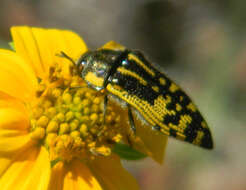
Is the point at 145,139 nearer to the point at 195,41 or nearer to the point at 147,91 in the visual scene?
the point at 147,91

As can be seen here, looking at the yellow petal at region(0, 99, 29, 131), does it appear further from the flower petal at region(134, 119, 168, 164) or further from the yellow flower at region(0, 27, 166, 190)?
the flower petal at region(134, 119, 168, 164)

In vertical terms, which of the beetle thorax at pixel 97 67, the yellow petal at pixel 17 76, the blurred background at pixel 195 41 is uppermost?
the blurred background at pixel 195 41

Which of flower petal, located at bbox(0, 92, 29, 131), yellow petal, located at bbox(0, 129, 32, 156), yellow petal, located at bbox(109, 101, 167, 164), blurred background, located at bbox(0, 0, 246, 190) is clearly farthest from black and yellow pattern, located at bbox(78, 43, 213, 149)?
blurred background, located at bbox(0, 0, 246, 190)

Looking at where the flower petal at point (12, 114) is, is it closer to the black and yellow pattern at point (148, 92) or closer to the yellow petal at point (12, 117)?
the yellow petal at point (12, 117)

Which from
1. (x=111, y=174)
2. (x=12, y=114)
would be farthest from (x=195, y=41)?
(x=12, y=114)

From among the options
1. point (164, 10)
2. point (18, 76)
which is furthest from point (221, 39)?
point (18, 76)

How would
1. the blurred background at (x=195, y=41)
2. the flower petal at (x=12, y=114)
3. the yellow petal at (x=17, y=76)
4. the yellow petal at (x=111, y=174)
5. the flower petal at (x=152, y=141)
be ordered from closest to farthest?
the flower petal at (x=12, y=114), the yellow petal at (x=17, y=76), the yellow petal at (x=111, y=174), the flower petal at (x=152, y=141), the blurred background at (x=195, y=41)

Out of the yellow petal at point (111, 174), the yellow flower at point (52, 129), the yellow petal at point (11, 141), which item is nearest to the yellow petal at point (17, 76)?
the yellow flower at point (52, 129)
